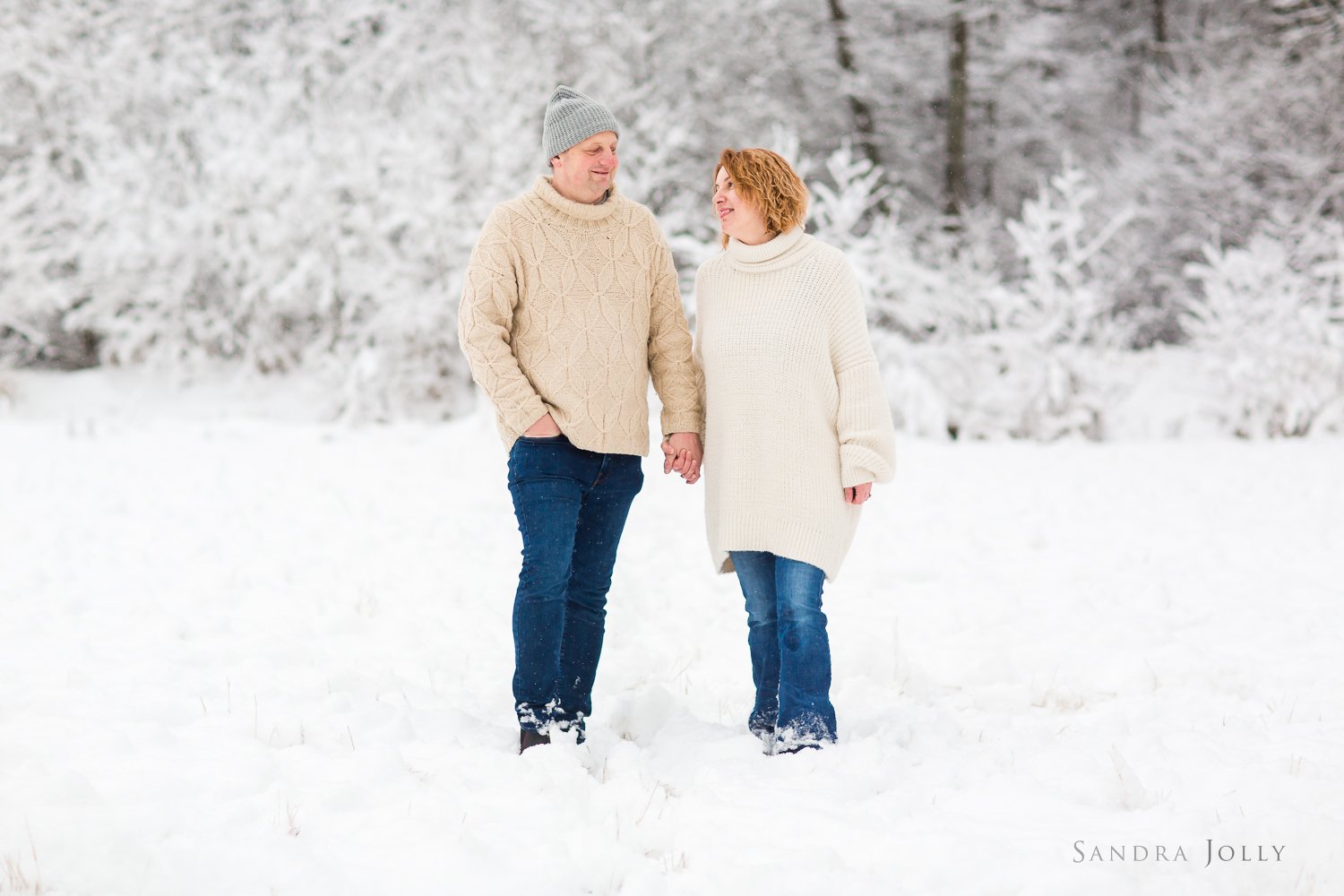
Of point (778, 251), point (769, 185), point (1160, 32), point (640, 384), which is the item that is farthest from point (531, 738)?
point (1160, 32)

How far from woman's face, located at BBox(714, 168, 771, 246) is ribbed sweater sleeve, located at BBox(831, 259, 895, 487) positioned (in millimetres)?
274

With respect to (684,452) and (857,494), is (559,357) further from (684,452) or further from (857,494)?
(857,494)

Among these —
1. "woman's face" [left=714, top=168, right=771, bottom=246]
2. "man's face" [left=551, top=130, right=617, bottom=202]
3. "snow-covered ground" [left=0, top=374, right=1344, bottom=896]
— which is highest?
"man's face" [left=551, top=130, right=617, bottom=202]

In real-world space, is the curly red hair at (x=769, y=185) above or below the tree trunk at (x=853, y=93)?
below

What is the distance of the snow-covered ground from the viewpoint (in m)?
2.22

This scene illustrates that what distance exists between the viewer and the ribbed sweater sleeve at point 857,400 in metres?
2.89

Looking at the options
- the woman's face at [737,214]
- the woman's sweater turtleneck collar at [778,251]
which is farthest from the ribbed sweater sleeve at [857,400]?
the woman's face at [737,214]

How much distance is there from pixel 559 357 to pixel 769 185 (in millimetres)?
774

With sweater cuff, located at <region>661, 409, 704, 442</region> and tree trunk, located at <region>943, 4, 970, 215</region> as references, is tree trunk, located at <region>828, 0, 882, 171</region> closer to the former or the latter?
tree trunk, located at <region>943, 4, 970, 215</region>

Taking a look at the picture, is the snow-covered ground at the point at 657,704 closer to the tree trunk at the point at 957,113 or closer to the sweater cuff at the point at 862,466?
the sweater cuff at the point at 862,466

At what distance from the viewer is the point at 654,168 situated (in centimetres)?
1417

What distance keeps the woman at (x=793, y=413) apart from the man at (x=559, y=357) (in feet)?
1.02

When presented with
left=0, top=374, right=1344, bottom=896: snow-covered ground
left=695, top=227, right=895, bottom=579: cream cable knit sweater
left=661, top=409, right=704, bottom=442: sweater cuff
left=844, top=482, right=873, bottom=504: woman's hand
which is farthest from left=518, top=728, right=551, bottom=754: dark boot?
left=844, top=482, right=873, bottom=504: woman's hand

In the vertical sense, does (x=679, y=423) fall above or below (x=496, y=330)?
below
